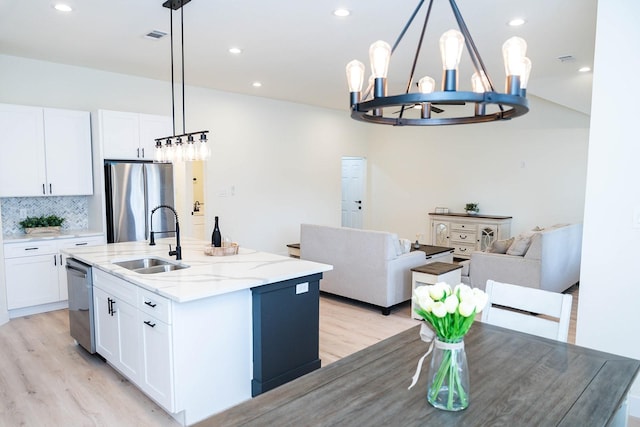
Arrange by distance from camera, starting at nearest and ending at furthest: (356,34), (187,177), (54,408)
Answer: (54,408) < (356,34) < (187,177)

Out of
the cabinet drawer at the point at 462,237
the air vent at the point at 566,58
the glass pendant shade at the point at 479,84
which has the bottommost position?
the cabinet drawer at the point at 462,237

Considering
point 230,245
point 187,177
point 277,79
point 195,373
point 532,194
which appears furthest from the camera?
point 532,194

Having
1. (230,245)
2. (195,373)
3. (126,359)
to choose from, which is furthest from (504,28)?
(126,359)

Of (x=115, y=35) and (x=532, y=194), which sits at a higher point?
(x=115, y=35)

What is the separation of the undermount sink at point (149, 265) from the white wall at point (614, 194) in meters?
2.82

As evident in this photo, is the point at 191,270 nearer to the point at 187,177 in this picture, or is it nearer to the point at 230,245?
the point at 230,245

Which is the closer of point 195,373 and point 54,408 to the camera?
point 195,373

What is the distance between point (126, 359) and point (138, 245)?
1.35 meters

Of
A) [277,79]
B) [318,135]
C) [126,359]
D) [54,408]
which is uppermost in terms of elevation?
[277,79]

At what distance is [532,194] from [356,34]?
4.75 meters

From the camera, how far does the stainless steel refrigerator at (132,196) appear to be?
16.2 feet

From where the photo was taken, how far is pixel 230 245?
3568mm

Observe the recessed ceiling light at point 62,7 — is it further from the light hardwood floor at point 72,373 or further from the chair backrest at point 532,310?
the chair backrest at point 532,310

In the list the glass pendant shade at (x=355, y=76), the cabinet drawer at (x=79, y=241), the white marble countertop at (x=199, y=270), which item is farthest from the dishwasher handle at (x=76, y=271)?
the glass pendant shade at (x=355, y=76)
